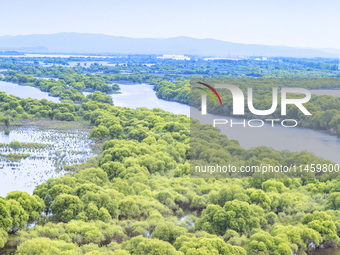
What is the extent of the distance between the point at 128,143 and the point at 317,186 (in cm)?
1574

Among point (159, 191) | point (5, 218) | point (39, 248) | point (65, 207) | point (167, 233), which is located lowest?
point (167, 233)

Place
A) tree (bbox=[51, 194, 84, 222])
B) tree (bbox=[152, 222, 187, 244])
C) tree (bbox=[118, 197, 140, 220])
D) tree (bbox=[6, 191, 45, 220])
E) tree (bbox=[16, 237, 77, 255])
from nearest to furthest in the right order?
tree (bbox=[16, 237, 77, 255]) < tree (bbox=[152, 222, 187, 244]) < tree (bbox=[6, 191, 45, 220]) < tree (bbox=[51, 194, 84, 222]) < tree (bbox=[118, 197, 140, 220])

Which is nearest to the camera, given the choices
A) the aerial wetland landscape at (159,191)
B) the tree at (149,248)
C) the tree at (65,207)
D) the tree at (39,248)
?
the tree at (39,248)

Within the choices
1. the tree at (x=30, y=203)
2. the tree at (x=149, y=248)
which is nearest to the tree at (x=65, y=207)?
the tree at (x=30, y=203)

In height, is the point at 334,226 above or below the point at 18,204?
below

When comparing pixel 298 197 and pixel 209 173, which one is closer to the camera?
pixel 298 197

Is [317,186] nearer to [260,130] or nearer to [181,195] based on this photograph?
[181,195]

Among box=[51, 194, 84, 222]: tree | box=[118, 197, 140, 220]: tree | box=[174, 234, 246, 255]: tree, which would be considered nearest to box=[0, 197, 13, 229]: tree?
box=[51, 194, 84, 222]: tree

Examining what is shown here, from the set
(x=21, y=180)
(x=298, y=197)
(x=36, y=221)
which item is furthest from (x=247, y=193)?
(x=21, y=180)

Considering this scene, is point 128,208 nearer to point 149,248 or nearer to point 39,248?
point 149,248

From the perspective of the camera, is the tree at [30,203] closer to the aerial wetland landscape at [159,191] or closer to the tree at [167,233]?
the aerial wetland landscape at [159,191]

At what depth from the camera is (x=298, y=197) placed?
942 inches

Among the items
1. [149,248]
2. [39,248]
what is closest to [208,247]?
[149,248]

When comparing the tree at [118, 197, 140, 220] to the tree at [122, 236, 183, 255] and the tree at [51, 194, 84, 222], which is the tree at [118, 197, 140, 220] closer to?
the tree at [51, 194, 84, 222]
